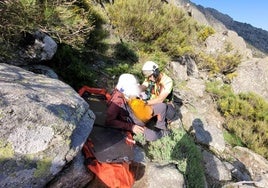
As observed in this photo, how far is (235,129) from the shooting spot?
823cm

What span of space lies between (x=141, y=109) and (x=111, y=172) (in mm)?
1349

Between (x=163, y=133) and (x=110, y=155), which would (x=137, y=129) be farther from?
(x=110, y=155)

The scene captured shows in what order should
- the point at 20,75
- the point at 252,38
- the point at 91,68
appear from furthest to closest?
1. the point at 252,38
2. the point at 91,68
3. the point at 20,75

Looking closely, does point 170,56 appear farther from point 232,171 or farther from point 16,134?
point 16,134

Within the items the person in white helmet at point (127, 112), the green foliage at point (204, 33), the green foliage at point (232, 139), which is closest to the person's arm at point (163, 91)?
the person in white helmet at point (127, 112)

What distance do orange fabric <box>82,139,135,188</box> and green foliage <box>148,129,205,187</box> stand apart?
2.64 ft

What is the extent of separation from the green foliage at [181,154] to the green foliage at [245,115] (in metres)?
3.50

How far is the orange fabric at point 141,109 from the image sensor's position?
4.45 metres

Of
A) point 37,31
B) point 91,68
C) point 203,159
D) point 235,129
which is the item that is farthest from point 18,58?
point 235,129

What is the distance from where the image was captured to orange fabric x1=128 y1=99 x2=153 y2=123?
4.45m

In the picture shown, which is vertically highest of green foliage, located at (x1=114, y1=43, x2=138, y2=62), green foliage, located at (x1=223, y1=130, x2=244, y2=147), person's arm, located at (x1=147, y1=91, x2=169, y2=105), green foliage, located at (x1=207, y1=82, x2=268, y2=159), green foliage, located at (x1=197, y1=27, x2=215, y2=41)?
person's arm, located at (x1=147, y1=91, x2=169, y2=105)

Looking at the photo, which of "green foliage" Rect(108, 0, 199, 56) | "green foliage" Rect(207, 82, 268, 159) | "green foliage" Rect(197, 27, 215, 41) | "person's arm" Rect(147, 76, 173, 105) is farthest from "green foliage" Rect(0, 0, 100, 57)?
"green foliage" Rect(197, 27, 215, 41)

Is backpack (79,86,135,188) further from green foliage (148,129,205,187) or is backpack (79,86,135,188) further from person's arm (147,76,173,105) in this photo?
person's arm (147,76,173,105)

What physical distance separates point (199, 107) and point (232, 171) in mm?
2835
